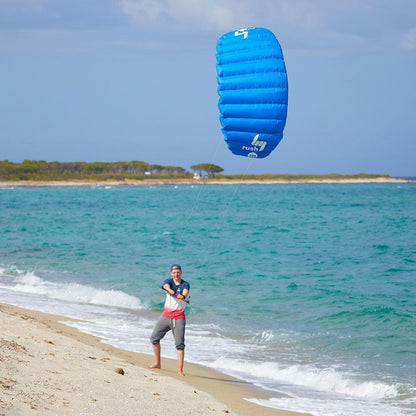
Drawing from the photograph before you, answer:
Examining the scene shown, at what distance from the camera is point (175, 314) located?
29.3ft

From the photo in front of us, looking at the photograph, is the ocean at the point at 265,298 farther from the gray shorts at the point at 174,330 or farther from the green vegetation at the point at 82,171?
the green vegetation at the point at 82,171

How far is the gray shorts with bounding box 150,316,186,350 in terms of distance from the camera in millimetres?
8836

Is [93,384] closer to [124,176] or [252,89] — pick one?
[252,89]

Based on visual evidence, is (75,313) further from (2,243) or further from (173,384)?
(2,243)

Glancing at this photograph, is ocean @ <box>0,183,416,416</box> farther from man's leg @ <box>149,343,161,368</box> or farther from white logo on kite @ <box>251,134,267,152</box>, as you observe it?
white logo on kite @ <box>251,134,267,152</box>

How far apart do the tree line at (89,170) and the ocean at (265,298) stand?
417 feet

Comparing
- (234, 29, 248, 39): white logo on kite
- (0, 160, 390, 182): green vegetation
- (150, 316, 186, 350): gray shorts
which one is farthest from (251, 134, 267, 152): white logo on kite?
(0, 160, 390, 182): green vegetation

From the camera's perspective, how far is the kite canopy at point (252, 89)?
38.9ft

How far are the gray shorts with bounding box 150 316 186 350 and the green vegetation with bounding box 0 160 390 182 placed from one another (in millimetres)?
145855

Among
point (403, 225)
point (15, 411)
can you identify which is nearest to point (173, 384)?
point (15, 411)

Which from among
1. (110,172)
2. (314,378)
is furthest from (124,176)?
(314,378)

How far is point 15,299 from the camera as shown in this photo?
14.1 meters

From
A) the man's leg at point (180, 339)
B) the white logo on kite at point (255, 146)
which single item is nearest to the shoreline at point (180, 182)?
the white logo on kite at point (255, 146)

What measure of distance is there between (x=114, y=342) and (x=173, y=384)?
3.35m
